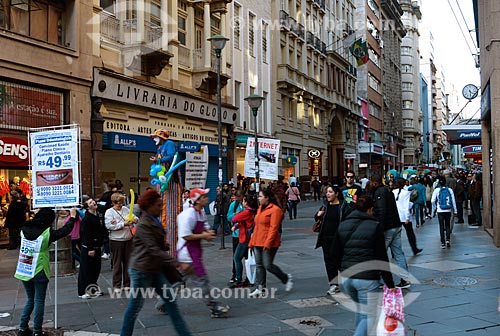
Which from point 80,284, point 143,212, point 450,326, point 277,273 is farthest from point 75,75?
point 450,326

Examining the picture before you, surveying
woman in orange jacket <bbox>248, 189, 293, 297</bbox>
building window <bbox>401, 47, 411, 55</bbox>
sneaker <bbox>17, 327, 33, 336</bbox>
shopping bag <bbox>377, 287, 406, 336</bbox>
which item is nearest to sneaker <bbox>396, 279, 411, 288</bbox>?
woman in orange jacket <bbox>248, 189, 293, 297</bbox>

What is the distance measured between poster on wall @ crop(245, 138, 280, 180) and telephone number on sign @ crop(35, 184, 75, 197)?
401 inches

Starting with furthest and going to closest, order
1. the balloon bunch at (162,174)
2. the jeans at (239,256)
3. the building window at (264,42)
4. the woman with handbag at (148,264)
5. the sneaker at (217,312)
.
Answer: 1. the building window at (264,42)
2. the jeans at (239,256)
3. the balloon bunch at (162,174)
4. the sneaker at (217,312)
5. the woman with handbag at (148,264)

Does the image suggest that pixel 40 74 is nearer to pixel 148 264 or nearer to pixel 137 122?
pixel 137 122

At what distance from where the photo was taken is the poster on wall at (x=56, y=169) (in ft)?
26.8

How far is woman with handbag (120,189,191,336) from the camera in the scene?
20.2 feet

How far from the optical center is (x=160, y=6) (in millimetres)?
24156

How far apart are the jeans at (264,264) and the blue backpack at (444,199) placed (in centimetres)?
650

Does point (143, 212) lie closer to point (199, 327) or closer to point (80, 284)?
point (199, 327)

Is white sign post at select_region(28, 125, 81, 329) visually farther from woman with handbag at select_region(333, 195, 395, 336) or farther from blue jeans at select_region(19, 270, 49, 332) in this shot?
woman with handbag at select_region(333, 195, 395, 336)

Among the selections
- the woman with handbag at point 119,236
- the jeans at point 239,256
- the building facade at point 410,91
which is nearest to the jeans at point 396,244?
the jeans at point 239,256

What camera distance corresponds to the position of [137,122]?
22.9m

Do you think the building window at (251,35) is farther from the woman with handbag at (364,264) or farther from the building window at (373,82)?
the building window at (373,82)

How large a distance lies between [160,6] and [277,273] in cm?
1768
